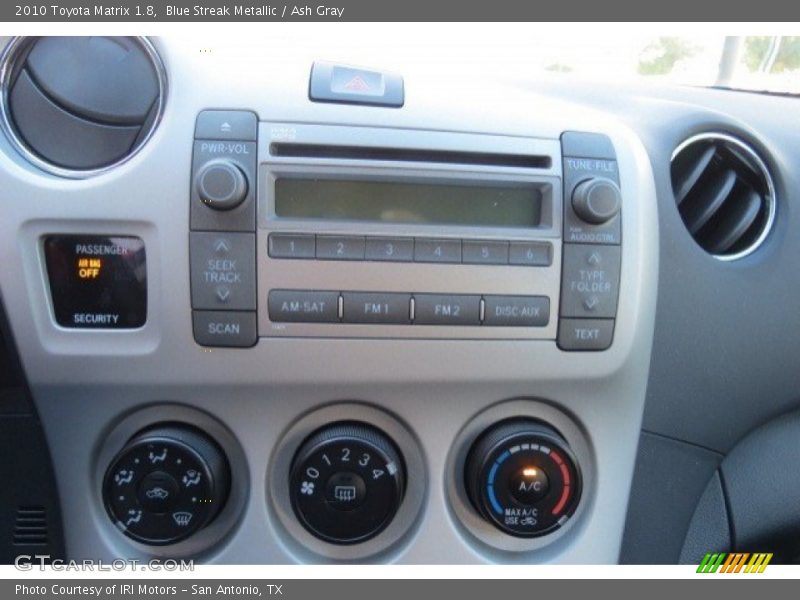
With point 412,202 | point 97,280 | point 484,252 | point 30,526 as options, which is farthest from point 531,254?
point 30,526

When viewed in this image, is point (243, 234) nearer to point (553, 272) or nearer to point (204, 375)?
point (204, 375)

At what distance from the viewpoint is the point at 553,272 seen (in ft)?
3.21

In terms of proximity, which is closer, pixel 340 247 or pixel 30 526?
pixel 340 247

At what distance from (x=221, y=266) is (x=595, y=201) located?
53 cm

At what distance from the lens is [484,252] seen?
0.96 metres

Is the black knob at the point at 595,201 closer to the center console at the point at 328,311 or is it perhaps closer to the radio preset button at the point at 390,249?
the center console at the point at 328,311

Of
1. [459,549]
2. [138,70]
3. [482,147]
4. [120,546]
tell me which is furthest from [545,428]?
[138,70]

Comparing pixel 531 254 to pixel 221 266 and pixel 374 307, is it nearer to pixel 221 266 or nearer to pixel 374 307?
pixel 374 307

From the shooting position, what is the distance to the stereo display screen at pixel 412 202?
0.95m

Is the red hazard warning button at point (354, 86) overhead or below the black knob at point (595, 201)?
overhead

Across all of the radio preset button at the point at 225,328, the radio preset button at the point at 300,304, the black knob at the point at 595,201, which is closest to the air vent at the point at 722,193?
the black knob at the point at 595,201

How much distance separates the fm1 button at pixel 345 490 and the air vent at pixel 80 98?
55 cm

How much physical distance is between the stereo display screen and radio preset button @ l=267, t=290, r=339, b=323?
11 centimetres

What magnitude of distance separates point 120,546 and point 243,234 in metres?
0.53
